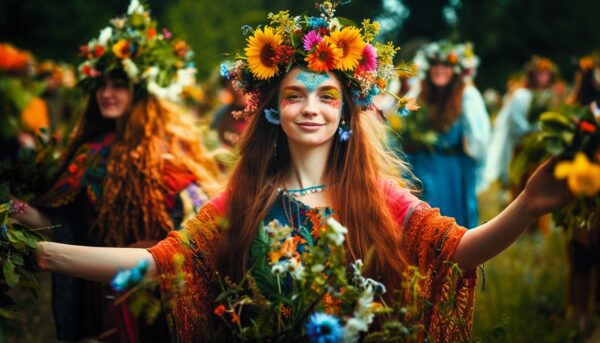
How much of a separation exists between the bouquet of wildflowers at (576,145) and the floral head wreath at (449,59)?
5049mm

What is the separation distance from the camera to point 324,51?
2.68 m

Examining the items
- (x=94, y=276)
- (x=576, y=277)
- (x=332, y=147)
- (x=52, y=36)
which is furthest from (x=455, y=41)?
(x=52, y=36)

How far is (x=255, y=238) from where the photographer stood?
2.69 m

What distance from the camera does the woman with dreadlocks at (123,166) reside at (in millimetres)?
4074

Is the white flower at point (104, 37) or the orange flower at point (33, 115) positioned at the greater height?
the orange flower at point (33, 115)

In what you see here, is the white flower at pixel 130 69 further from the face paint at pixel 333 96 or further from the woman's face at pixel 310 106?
the face paint at pixel 333 96

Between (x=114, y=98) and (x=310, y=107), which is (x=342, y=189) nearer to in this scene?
(x=310, y=107)

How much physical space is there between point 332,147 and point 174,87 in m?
1.96

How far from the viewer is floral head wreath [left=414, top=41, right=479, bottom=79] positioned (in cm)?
706

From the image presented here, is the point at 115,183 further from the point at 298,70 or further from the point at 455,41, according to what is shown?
the point at 455,41

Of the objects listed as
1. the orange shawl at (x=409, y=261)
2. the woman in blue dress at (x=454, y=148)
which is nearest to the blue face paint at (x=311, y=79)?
the orange shawl at (x=409, y=261)

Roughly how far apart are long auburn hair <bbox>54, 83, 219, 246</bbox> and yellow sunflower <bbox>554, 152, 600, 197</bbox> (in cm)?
241

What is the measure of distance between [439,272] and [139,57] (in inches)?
105

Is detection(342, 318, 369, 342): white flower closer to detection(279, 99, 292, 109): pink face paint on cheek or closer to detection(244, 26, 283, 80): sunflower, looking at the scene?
detection(279, 99, 292, 109): pink face paint on cheek
